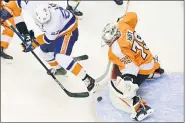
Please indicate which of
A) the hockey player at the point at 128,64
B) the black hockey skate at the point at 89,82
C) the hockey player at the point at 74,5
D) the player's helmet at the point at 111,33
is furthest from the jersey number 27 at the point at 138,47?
the hockey player at the point at 74,5

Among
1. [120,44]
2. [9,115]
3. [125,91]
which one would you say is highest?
[120,44]

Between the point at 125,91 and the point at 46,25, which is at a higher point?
the point at 46,25

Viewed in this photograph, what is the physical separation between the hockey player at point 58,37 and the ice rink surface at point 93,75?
197 mm

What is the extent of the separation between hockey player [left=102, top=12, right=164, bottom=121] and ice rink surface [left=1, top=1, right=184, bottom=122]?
8 cm

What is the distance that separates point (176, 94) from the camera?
2510mm

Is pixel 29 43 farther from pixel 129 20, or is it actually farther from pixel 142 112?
pixel 142 112

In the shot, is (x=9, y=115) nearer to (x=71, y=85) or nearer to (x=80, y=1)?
(x=71, y=85)

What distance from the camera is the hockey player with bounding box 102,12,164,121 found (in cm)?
228

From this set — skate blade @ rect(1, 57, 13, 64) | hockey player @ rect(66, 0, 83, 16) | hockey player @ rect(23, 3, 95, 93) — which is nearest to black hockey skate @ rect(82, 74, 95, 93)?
hockey player @ rect(23, 3, 95, 93)

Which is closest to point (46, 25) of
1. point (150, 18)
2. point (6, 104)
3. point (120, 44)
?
point (120, 44)

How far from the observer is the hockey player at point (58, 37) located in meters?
2.34

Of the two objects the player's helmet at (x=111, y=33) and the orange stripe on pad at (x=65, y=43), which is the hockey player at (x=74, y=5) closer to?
the orange stripe on pad at (x=65, y=43)

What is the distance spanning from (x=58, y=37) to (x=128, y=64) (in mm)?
511

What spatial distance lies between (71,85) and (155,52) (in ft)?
2.47
